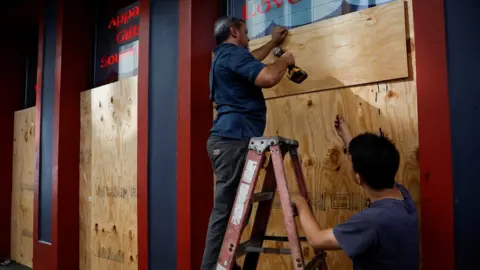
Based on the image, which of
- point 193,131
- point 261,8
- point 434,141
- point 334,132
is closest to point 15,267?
point 193,131

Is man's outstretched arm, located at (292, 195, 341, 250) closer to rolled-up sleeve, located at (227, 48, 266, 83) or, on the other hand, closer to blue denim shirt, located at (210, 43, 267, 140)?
blue denim shirt, located at (210, 43, 267, 140)

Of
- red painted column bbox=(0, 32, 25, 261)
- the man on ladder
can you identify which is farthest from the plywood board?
red painted column bbox=(0, 32, 25, 261)

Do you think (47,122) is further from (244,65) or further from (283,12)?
(244,65)

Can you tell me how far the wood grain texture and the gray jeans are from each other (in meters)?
0.74

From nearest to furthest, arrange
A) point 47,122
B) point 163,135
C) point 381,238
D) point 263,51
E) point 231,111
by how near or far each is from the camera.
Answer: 1. point 381,238
2. point 231,111
3. point 263,51
4. point 163,135
5. point 47,122

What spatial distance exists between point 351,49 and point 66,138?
333cm

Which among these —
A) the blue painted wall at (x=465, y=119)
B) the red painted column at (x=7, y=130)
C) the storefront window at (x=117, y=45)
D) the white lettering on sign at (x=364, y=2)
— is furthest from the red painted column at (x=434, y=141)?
the red painted column at (x=7, y=130)

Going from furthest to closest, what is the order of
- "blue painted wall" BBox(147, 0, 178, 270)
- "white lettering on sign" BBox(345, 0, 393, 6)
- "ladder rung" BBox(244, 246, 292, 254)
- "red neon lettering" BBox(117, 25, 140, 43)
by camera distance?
"red neon lettering" BBox(117, 25, 140, 43) → "blue painted wall" BBox(147, 0, 178, 270) → "white lettering on sign" BBox(345, 0, 393, 6) → "ladder rung" BBox(244, 246, 292, 254)

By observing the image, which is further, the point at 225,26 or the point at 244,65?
the point at 225,26

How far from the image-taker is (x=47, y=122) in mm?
4520

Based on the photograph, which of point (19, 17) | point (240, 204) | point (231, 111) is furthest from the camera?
point (19, 17)

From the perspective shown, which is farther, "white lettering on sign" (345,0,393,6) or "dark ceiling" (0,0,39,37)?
"dark ceiling" (0,0,39,37)

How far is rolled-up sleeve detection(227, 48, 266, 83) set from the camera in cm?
195

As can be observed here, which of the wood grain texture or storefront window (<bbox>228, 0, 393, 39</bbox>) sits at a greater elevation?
storefront window (<bbox>228, 0, 393, 39</bbox>)
